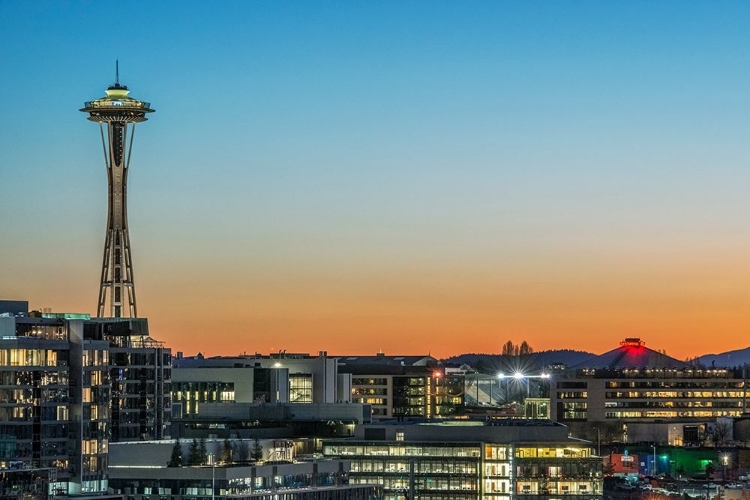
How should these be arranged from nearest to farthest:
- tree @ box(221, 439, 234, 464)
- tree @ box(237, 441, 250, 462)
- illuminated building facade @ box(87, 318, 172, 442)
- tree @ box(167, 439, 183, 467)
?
tree @ box(167, 439, 183, 467), tree @ box(221, 439, 234, 464), tree @ box(237, 441, 250, 462), illuminated building facade @ box(87, 318, 172, 442)

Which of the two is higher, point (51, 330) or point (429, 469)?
point (51, 330)

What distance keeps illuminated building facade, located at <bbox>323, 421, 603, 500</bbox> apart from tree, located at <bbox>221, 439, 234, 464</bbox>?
23.8 meters

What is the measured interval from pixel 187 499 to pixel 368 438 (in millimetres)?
39406

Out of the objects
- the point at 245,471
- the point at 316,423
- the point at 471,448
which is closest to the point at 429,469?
the point at 471,448

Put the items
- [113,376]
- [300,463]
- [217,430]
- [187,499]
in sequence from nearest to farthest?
[187,499], [300,463], [113,376], [217,430]

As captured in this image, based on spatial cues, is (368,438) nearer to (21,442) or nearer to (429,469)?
(429,469)

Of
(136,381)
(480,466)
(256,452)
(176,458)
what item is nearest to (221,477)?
(176,458)

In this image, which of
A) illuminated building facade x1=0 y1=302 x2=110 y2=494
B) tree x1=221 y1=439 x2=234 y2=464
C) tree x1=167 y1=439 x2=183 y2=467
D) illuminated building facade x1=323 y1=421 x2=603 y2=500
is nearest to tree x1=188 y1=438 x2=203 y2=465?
tree x1=167 y1=439 x2=183 y2=467

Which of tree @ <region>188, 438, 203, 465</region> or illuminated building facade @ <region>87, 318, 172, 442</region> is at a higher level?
illuminated building facade @ <region>87, 318, 172, 442</region>

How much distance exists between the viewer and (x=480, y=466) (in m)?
180

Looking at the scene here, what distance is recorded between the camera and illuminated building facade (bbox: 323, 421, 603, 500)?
179125 mm

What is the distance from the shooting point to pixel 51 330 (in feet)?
516

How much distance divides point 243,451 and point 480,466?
30412 mm

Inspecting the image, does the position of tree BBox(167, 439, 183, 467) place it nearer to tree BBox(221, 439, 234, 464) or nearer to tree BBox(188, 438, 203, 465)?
tree BBox(188, 438, 203, 465)
